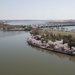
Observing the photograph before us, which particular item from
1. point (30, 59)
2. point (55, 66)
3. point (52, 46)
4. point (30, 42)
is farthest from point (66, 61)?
point (30, 42)

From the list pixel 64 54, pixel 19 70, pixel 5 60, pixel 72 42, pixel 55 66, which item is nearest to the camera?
pixel 19 70

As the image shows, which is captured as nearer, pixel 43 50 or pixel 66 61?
pixel 66 61

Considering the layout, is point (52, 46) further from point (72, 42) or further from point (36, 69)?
point (36, 69)

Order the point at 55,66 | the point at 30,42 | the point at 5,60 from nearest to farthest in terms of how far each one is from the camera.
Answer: the point at 55,66 → the point at 5,60 → the point at 30,42

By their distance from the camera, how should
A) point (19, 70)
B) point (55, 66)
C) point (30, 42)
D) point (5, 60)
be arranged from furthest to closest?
point (30, 42) < point (5, 60) < point (55, 66) < point (19, 70)

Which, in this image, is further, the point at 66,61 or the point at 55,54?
the point at 55,54

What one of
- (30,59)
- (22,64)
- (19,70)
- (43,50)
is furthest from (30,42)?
(19,70)

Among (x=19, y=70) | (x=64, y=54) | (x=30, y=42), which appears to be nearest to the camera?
(x=19, y=70)

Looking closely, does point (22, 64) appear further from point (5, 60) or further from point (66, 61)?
point (66, 61)
